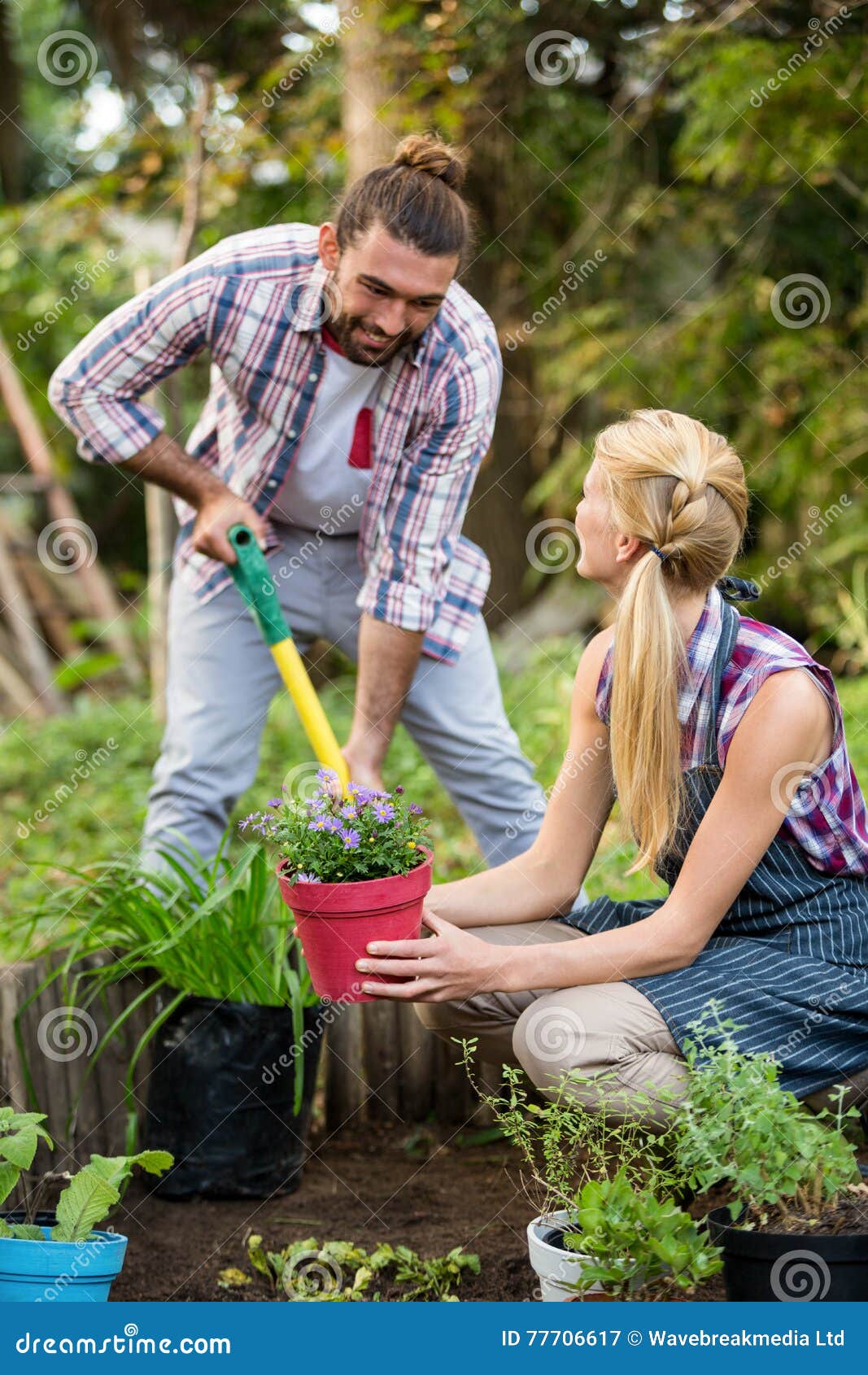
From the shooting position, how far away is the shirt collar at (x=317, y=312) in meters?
2.42

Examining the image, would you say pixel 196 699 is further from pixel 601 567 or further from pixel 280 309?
pixel 601 567

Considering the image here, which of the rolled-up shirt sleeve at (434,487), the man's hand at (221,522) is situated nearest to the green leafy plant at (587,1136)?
the rolled-up shirt sleeve at (434,487)

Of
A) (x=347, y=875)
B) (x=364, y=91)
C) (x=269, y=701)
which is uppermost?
(x=364, y=91)

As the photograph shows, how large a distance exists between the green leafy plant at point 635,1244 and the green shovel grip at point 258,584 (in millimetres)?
1198

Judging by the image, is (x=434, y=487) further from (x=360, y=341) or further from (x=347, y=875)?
(x=347, y=875)

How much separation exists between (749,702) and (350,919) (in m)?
0.61

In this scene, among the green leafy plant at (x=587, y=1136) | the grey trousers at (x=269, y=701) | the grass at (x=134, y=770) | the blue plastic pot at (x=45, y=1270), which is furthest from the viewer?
the grass at (x=134, y=770)

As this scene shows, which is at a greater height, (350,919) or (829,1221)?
(350,919)

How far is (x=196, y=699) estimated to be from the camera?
8.65 ft

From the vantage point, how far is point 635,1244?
1.42m

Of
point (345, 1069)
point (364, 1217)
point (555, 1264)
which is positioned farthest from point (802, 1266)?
point (345, 1069)

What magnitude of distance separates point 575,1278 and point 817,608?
480 centimetres

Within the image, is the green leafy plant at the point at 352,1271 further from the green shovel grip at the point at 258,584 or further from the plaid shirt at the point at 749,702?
the green shovel grip at the point at 258,584

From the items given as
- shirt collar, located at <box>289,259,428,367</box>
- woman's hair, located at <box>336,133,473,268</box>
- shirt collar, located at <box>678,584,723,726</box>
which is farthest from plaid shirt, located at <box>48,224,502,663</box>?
shirt collar, located at <box>678,584,723,726</box>
